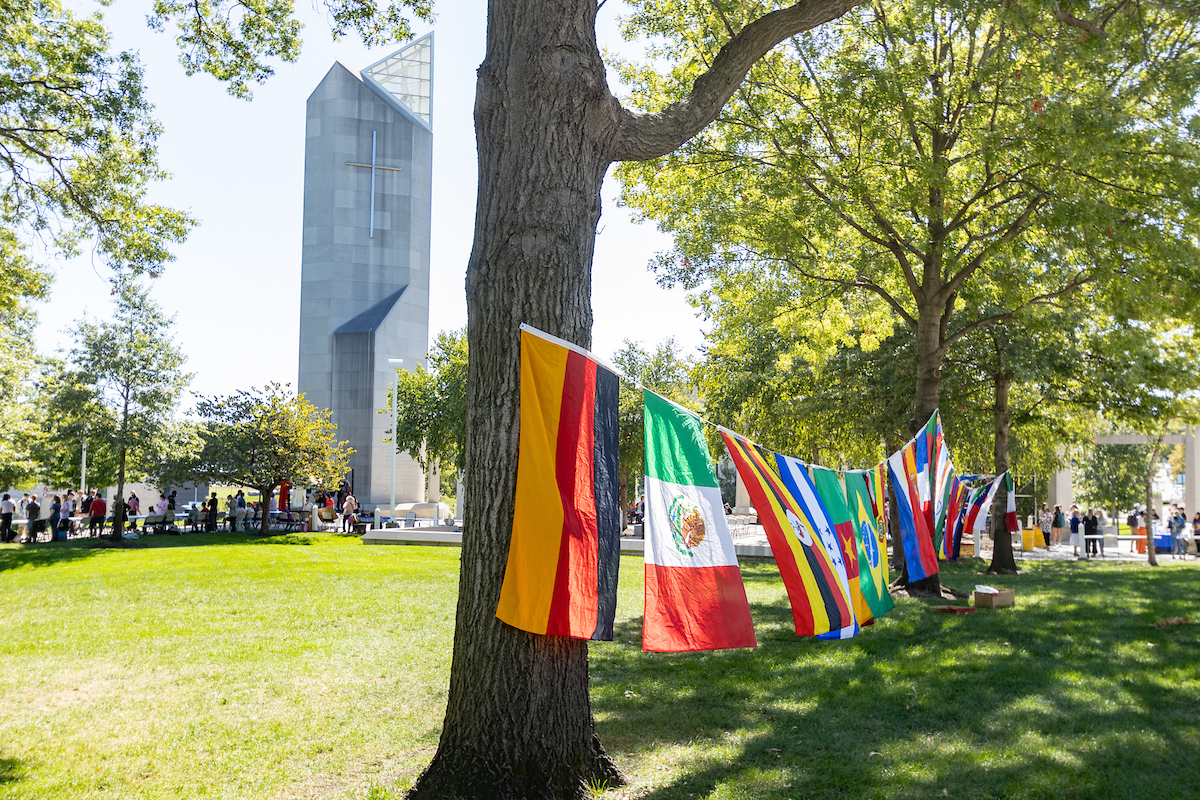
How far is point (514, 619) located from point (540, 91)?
315cm

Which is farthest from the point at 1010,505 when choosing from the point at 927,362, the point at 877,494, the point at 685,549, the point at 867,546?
the point at 685,549

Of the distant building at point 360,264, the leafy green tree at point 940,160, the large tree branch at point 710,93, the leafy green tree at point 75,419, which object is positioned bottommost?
the leafy green tree at point 75,419

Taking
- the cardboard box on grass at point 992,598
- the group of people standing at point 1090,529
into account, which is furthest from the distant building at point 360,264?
the cardboard box on grass at point 992,598

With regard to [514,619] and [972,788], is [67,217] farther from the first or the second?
[972,788]

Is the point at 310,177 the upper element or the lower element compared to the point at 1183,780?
upper

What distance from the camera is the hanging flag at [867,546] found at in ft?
25.0

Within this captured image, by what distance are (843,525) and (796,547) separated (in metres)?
1.17

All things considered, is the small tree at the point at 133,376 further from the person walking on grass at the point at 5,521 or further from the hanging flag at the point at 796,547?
the hanging flag at the point at 796,547

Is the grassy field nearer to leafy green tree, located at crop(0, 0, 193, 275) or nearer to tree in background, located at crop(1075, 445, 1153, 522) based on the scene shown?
leafy green tree, located at crop(0, 0, 193, 275)

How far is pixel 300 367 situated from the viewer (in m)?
55.9

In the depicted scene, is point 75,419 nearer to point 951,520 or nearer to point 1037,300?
point 951,520

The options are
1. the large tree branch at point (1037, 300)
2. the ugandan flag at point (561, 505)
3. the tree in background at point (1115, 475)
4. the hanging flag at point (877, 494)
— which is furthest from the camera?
the tree in background at point (1115, 475)

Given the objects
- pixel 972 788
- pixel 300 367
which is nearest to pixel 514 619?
pixel 972 788

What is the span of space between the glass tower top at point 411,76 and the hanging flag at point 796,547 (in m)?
57.2
